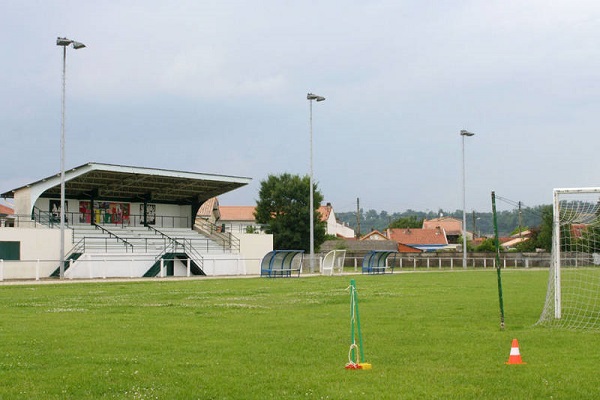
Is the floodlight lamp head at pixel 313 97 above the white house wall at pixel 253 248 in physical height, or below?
above

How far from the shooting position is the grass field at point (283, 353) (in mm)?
8680

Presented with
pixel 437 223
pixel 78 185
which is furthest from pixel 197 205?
pixel 437 223

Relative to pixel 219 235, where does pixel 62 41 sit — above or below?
above

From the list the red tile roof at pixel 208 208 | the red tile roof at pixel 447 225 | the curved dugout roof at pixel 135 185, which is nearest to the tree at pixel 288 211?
the red tile roof at pixel 208 208

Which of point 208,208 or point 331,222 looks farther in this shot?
point 331,222

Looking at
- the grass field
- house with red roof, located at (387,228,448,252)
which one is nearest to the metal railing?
the grass field

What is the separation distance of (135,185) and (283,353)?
45578 millimetres

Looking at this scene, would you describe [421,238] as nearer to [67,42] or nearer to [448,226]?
[448,226]

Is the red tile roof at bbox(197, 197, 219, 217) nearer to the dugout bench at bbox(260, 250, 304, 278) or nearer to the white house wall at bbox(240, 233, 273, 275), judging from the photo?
the white house wall at bbox(240, 233, 273, 275)

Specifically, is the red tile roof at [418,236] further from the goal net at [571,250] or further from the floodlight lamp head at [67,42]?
the goal net at [571,250]

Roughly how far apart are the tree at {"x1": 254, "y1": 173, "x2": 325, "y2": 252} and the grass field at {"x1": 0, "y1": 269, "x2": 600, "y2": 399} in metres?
64.9

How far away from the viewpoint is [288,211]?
8744cm

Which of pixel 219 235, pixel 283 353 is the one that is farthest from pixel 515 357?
pixel 219 235

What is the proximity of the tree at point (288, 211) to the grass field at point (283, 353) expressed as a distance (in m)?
64.9
